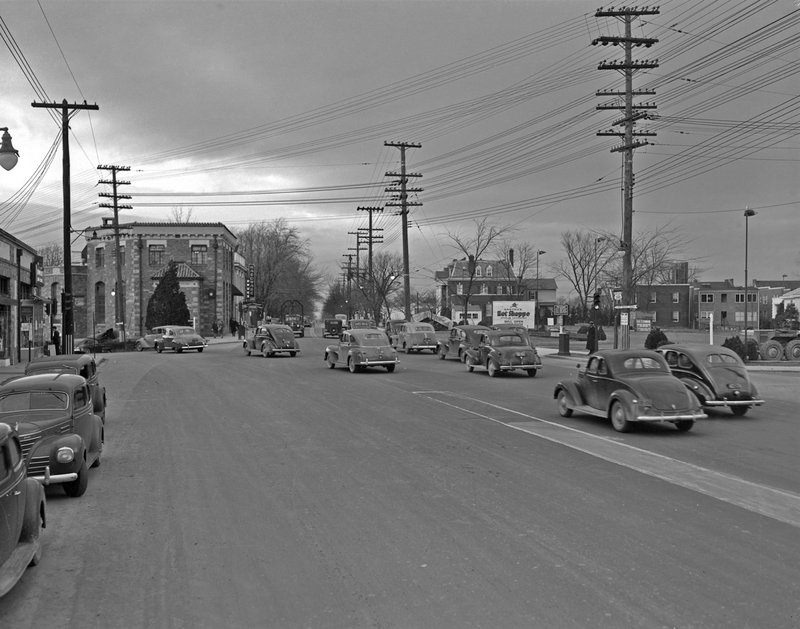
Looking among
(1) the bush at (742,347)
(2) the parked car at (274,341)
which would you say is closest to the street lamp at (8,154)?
(2) the parked car at (274,341)

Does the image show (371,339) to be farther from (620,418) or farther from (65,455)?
(65,455)

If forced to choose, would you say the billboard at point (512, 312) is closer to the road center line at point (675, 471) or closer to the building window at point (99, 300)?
the road center line at point (675, 471)

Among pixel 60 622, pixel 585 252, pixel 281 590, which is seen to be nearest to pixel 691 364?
pixel 281 590

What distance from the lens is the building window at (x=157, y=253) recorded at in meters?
72.1

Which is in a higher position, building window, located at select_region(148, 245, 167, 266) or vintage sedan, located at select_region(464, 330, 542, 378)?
building window, located at select_region(148, 245, 167, 266)

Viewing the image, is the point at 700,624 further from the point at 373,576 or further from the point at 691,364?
the point at 691,364

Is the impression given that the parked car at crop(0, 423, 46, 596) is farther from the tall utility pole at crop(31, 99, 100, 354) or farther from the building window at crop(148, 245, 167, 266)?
the building window at crop(148, 245, 167, 266)

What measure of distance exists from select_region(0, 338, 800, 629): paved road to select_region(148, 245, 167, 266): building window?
60978mm

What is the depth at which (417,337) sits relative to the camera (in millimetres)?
41250

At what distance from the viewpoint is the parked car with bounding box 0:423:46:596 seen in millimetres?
5160

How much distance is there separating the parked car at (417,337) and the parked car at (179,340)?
1322cm

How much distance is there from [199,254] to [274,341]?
122 ft

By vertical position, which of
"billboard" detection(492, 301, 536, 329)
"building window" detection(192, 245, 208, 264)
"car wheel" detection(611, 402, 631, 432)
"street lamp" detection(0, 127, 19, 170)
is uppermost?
"building window" detection(192, 245, 208, 264)

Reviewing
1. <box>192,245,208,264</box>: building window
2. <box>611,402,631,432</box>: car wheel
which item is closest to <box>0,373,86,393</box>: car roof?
<box>611,402,631,432</box>: car wheel
